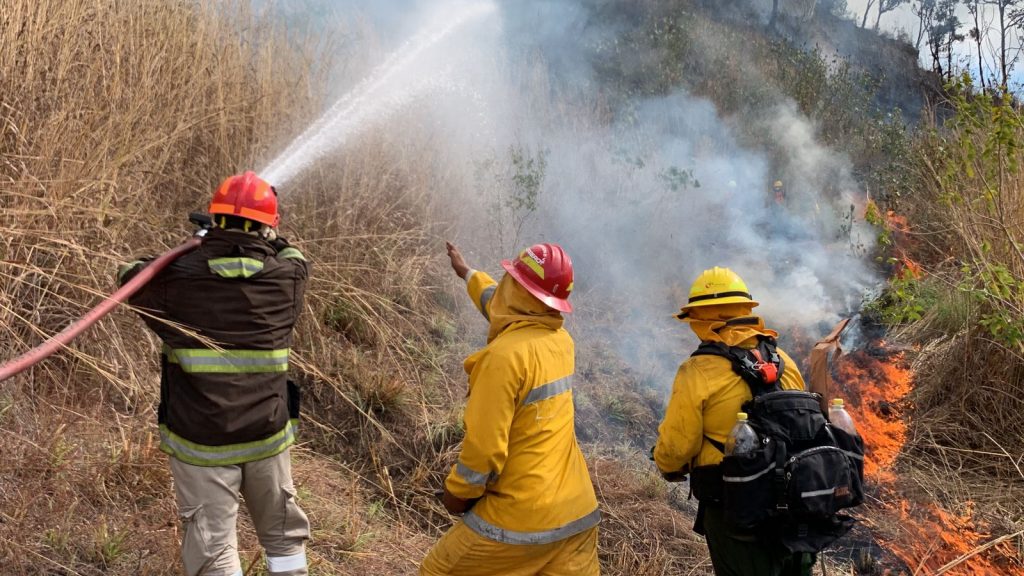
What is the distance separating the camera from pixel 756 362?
2.96 meters

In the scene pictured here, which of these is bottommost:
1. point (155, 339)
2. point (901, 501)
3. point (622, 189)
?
point (901, 501)

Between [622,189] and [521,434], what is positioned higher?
[622,189]

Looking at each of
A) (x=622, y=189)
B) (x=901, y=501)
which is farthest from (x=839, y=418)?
(x=622, y=189)

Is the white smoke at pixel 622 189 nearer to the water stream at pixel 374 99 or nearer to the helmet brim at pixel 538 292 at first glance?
the water stream at pixel 374 99

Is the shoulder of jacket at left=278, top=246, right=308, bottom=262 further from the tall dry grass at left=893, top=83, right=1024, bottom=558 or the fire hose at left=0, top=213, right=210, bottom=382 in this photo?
the tall dry grass at left=893, top=83, right=1024, bottom=558

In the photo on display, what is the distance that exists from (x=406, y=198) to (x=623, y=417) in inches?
99.8

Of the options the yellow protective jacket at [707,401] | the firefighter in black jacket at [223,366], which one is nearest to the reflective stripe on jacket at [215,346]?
the firefighter in black jacket at [223,366]

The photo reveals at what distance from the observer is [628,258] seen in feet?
29.3

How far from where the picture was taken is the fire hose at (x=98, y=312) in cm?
216

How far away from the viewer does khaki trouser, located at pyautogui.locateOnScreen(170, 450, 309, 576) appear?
279cm

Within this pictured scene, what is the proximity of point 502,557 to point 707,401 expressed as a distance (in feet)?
3.24

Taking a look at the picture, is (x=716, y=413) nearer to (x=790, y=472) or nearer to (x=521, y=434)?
(x=790, y=472)

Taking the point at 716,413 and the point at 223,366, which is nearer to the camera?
the point at 223,366

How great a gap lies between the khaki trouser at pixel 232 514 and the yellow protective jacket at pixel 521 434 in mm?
754
